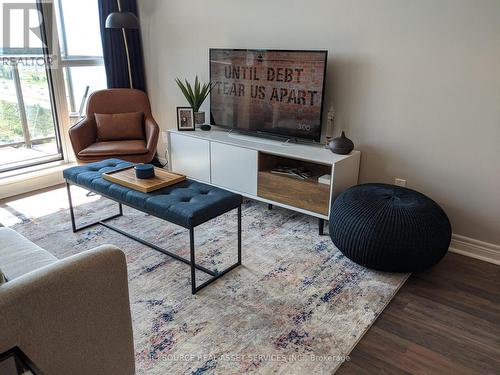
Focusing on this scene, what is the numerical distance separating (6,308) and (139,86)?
378 centimetres

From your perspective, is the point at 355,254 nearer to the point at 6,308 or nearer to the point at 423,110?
the point at 423,110

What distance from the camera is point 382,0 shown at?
2.73 m

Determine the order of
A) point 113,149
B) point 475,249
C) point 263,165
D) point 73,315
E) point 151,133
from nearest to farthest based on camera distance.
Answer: point 73,315 < point 475,249 < point 263,165 < point 113,149 < point 151,133

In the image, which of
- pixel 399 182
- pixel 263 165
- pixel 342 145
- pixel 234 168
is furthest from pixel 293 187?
pixel 399 182

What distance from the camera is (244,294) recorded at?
2.25m

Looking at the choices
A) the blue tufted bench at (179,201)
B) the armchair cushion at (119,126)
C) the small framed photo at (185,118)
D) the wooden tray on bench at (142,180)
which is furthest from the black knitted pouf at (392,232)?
the armchair cushion at (119,126)

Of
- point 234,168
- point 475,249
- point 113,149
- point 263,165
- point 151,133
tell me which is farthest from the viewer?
point 151,133

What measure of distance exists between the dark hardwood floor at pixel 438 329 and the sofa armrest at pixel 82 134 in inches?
116

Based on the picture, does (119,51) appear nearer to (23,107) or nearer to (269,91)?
(23,107)

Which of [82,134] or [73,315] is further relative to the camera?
[82,134]

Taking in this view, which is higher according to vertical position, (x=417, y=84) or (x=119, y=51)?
(x=119, y=51)

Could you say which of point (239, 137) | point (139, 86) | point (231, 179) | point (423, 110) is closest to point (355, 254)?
point (423, 110)

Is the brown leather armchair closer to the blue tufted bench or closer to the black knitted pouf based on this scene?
the blue tufted bench

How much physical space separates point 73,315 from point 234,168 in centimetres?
219
